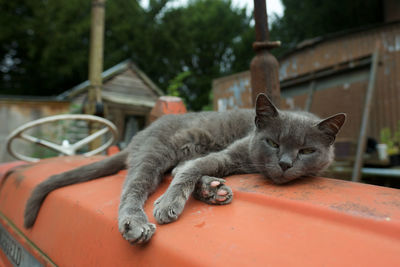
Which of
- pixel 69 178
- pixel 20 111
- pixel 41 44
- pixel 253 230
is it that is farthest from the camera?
pixel 41 44

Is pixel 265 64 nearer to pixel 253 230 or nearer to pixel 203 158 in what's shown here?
pixel 203 158

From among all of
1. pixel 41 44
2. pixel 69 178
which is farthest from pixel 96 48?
pixel 41 44

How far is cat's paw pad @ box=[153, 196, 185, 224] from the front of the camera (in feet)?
3.39

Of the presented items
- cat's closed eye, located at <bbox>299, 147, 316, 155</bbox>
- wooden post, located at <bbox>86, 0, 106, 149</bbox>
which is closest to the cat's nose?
cat's closed eye, located at <bbox>299, 147, 316, 155</bbox>

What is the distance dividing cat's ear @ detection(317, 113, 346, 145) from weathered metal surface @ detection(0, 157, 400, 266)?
0.26m

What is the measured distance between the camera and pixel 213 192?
1.12 m

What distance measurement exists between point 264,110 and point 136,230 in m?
0.85

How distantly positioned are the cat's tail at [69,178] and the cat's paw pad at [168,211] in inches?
29.1

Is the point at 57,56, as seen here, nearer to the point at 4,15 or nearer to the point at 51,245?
the point at 4,15

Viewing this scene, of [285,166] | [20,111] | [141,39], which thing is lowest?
[20,111]

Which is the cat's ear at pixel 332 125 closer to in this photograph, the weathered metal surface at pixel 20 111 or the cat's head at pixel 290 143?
the cat's head at pixel 290 143

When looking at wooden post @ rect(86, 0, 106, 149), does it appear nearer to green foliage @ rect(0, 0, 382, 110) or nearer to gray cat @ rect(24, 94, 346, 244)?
gray cat @ rect(24, 94, 346, 244)

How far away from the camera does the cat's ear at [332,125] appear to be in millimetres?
1302

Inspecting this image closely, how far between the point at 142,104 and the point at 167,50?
8.19 meters
